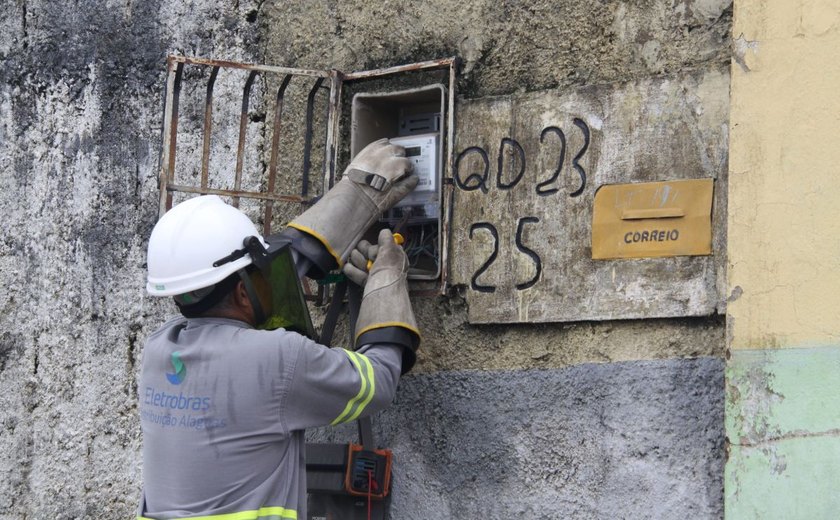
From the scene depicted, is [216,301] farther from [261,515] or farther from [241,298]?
[261,515]

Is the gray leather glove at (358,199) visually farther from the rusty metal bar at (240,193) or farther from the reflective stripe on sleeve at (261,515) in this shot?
the reflective stripe on sleeve at (261,515)

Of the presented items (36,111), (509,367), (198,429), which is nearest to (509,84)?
(509,367)

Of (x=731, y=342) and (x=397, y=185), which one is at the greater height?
(x=397, y=185)

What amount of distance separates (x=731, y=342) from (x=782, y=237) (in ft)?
0.89

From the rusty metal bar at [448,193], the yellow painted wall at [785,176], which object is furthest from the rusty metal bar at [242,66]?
the yellow painted wall at [785,176]

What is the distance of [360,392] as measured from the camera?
2.82m

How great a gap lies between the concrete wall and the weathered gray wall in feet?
0.34

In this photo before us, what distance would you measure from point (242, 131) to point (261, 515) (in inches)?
49.4

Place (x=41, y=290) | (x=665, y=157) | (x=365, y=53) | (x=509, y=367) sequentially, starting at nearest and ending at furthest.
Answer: (x=665, y=157), (x=509, y=367), (x=365, y=53), (x=41, y=290)

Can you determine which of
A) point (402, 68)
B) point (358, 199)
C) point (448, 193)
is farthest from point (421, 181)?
point (402, 68)

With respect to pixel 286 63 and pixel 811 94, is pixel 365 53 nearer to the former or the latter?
pixel 286 63

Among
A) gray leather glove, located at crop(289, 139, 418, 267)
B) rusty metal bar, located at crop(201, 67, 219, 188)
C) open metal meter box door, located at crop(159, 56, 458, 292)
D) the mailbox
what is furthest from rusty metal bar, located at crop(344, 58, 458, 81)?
the mailbox

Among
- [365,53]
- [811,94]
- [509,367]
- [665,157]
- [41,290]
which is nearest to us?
[811,94]

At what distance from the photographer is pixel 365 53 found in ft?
11.5
